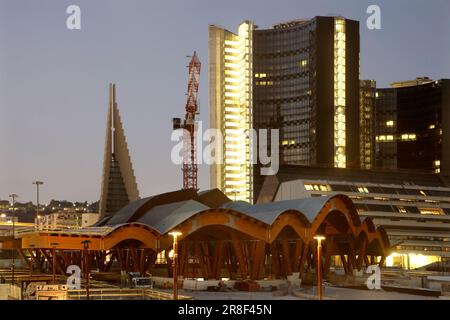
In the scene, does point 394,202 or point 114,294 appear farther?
point 394,202

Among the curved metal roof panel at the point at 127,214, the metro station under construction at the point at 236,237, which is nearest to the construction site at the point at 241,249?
the metro station under construction at the point at 236,237

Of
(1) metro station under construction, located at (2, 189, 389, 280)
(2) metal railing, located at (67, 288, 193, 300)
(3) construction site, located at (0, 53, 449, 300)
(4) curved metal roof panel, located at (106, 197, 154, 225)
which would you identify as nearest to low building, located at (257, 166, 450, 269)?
(4) curved metal roof panel, located at (106, 197, 154, 225)

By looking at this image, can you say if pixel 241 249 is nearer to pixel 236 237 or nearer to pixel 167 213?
pixel 236 237

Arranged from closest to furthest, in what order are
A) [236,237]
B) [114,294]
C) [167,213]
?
[114,294], [236,237], [167,213]

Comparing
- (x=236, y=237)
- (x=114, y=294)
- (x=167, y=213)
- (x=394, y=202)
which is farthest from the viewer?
(x=394, y=202)

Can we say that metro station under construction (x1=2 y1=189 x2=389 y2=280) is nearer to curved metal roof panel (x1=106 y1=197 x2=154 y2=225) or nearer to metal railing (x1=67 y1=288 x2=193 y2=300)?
metal railing (x1=67 y1=288 x2=193 y2=300)

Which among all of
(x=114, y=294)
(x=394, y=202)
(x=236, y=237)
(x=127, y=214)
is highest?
(x=394, y=202)

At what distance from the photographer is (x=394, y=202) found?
175375mm

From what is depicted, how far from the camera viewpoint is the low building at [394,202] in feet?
537

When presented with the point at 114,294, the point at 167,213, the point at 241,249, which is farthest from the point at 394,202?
the point at 114,294
